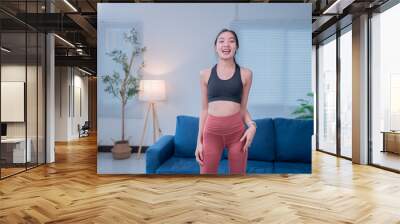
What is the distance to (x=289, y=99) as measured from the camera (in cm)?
536

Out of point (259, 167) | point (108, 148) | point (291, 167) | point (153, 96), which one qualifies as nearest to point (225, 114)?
point (259, 167)

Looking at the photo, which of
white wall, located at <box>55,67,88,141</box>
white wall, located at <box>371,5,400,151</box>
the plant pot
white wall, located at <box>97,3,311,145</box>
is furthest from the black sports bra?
white wall, located at <box>55,67,88,141</box>

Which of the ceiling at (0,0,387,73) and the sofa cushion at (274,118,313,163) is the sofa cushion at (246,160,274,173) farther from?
the ceiling at (0,0,387,73)

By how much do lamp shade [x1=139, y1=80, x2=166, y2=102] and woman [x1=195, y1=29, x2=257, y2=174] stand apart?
1.90ft

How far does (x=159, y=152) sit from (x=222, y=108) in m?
1.09

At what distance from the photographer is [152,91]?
17.4 feet

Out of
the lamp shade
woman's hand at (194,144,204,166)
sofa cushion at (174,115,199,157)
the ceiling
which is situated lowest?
woman's hand at (194,144,204,166)

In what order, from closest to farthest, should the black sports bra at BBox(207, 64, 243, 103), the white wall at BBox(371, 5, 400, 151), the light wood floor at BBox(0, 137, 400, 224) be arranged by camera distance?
1. the light wood floor at BBox(0, 137, 400, 224)
2. the black sports bra at BBox(207, 64, 243, 103)
3. the white wall at BBox(371, 5, 400, 151)

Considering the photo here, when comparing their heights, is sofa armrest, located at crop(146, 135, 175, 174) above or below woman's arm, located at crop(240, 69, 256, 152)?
below

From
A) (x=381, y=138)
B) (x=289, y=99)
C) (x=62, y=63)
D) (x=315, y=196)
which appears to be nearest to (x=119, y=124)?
(x=289, y=99)

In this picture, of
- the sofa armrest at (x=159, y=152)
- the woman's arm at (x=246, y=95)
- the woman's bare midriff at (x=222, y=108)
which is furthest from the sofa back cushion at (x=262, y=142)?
the sofa armrest at (x=159, y=152)

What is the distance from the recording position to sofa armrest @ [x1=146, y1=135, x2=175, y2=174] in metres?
5.24

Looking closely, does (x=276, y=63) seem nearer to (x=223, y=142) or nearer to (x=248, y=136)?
(x=248, y=136)

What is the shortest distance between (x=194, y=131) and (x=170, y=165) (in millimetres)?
595
